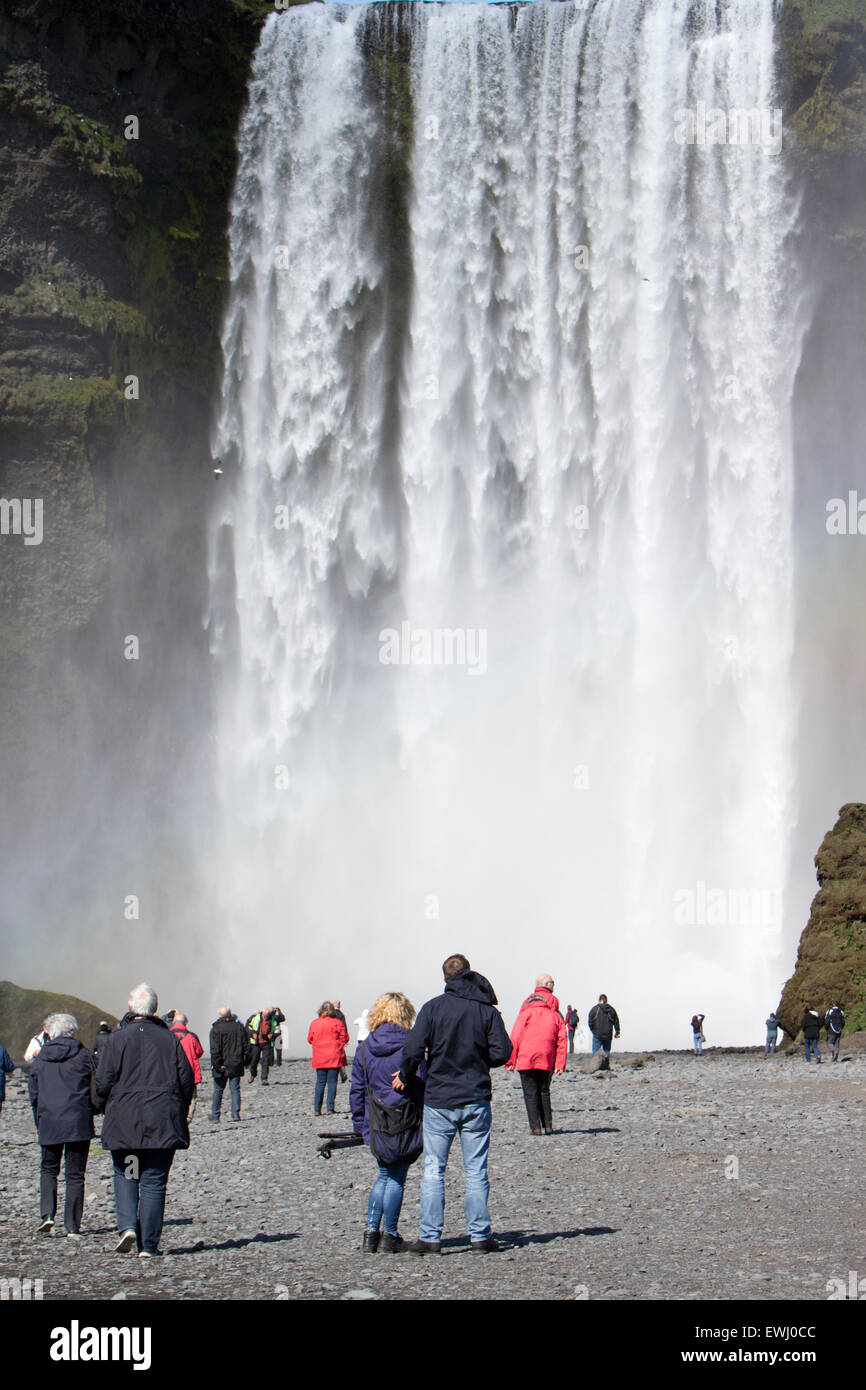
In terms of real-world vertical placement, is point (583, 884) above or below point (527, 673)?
below

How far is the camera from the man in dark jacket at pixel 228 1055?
61.2ft

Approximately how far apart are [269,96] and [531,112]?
7.47 m

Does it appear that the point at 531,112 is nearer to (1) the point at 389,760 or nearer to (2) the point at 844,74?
(2) the point at 844,74

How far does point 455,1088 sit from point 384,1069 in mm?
462

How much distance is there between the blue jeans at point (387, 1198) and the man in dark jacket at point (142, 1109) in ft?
4.09

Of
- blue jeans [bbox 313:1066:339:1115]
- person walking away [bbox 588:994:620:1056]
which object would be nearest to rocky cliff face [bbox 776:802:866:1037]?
person walking away [bbox 588:994:620:1056]

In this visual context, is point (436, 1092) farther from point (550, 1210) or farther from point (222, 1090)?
point (222, 1090)

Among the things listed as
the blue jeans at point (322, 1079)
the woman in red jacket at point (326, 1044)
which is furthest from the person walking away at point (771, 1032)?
the woman in red jacket at point (326, 1044)

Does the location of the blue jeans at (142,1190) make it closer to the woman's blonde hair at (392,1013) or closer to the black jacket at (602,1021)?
the woman's blonde hair at (392,1013)

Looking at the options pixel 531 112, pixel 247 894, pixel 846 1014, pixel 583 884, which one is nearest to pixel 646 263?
pixel 531 112

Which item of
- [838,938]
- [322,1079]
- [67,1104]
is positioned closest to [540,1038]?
[322,1079]

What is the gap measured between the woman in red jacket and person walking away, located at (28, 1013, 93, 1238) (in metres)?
7.41

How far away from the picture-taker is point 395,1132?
30.0 ft

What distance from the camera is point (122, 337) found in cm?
4038
